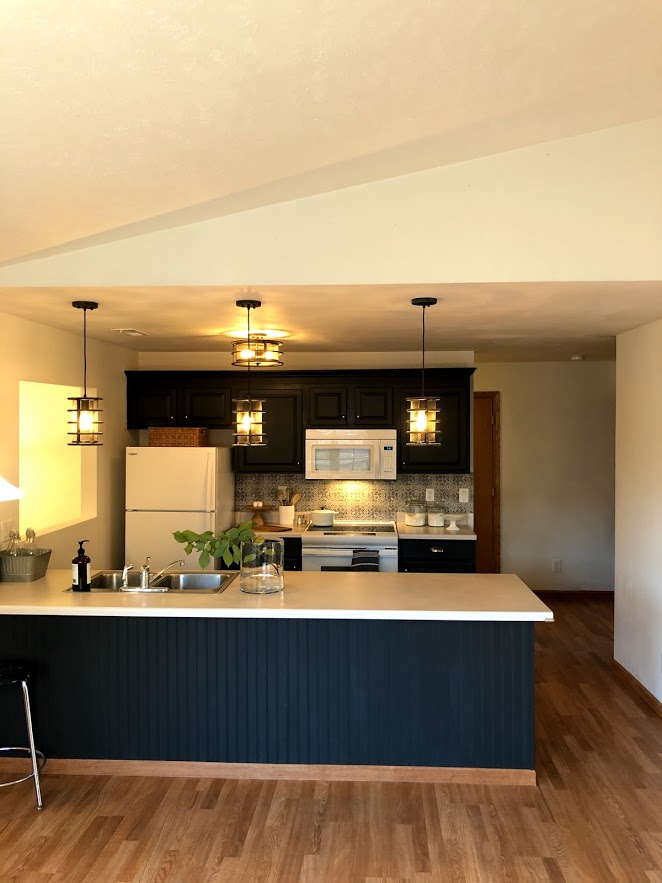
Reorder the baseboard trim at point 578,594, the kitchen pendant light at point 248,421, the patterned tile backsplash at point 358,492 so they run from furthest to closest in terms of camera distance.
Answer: the baseboard trim at point 578,594 < the patterned tile backsplash at point 358,492 < the kitchen pendant light at point 248,421

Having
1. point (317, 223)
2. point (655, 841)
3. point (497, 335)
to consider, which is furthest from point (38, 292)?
point (655, 841)

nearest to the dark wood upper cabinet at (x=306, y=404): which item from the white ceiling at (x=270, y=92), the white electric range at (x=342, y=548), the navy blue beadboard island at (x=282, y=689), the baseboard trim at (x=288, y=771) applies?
the white electric range at (x=342, y=548)

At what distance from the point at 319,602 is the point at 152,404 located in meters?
3.29

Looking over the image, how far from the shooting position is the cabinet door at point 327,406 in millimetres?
6328

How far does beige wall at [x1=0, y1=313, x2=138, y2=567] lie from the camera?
427 cm

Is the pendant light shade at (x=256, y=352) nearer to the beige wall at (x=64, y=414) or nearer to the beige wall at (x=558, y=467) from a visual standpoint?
the beige wall at (x=64, y=414)

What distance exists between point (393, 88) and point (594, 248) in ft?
4.64

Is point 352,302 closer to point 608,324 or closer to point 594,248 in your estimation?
point 594,248

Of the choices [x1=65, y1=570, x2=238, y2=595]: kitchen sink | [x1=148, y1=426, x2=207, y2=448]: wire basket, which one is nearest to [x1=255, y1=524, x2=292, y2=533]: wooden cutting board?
[x1=148, y1=426, x2=207, y2=448]: wire basket

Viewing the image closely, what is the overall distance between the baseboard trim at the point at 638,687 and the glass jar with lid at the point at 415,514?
1.85 metres

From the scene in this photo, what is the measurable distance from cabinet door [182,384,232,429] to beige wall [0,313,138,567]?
527 millimetres

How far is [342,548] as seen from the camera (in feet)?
19.6

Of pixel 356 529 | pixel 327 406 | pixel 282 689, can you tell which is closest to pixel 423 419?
pixel 282 689

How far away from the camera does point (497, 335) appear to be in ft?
17.3
